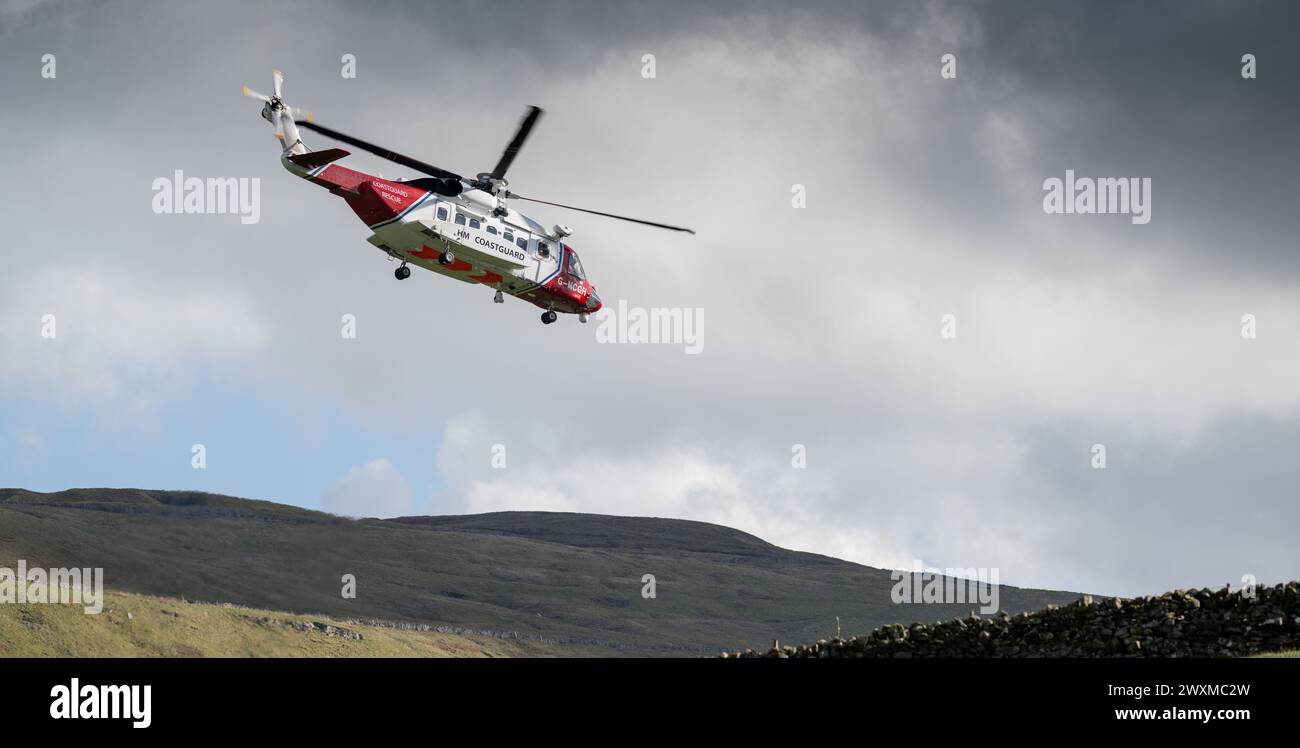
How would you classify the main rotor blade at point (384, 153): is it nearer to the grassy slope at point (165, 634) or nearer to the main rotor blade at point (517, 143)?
the main rotor blade at point (517, 143)

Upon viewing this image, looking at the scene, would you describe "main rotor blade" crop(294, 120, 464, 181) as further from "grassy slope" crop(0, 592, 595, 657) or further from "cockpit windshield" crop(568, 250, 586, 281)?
"grassy slope" crop(0, 592, 595, 657)

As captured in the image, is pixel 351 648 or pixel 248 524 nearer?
pixel 351 648

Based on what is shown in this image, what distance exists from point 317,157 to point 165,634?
36.0 metres

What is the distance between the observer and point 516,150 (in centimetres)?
5625

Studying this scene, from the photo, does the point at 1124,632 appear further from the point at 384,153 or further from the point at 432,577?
the point at 432,577

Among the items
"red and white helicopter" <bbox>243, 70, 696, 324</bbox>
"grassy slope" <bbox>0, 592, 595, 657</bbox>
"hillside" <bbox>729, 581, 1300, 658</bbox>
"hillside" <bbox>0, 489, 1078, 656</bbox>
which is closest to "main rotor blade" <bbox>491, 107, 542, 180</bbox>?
"red and white helicopter" <bbox>243, 70, 696, 324</bbox>

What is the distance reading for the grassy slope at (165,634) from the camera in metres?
70.4

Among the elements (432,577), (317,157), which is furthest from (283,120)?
(432,577)

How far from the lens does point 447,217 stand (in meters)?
54.2

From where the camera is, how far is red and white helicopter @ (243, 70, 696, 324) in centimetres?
5284

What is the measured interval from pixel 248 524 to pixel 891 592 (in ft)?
293

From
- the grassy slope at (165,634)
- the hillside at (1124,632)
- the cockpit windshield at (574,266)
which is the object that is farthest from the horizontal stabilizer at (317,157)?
the grassy slope at (165,634)
